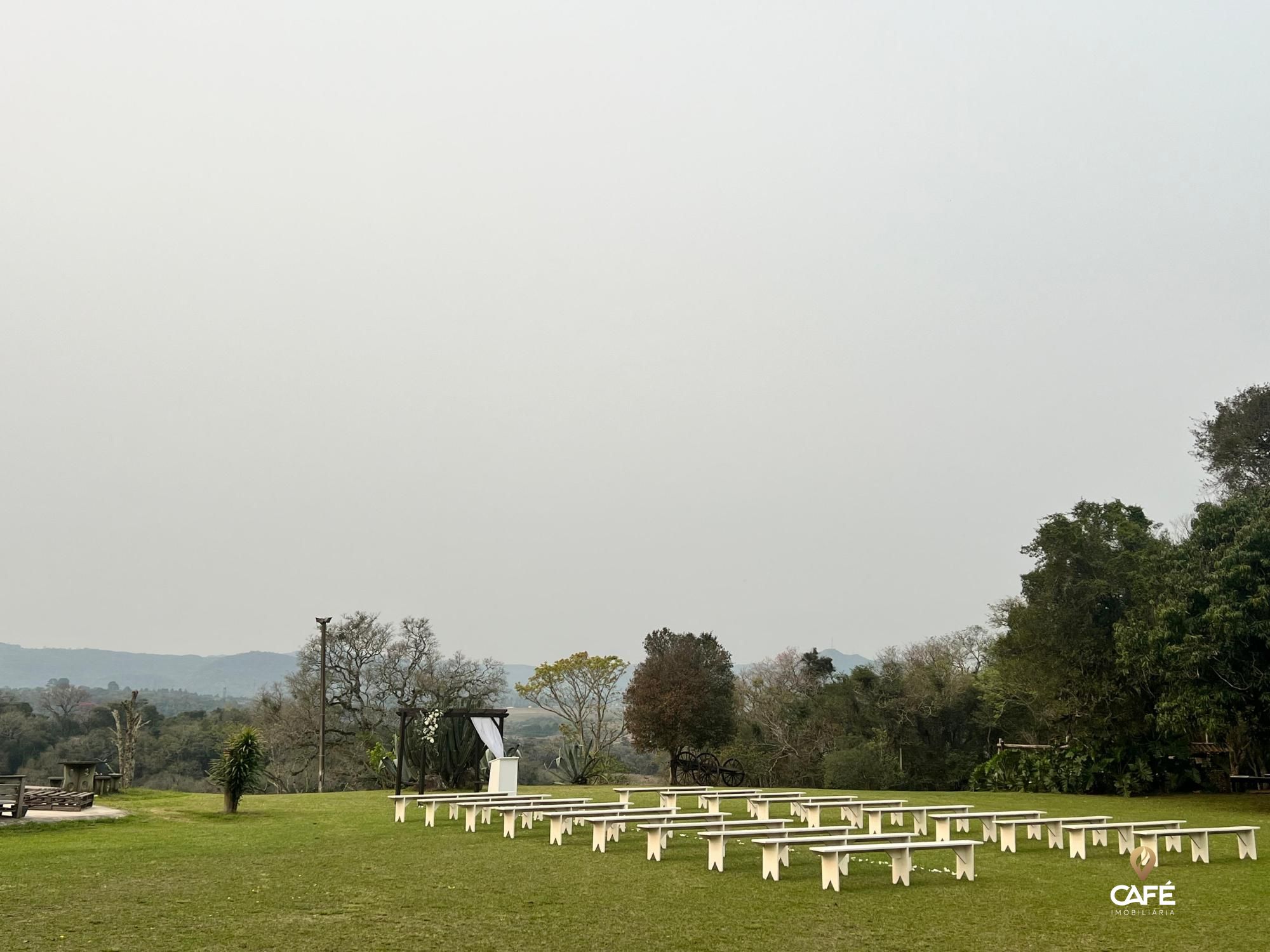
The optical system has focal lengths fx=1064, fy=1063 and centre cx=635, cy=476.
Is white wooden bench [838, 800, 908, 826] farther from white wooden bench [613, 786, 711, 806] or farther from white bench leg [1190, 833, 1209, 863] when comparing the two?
white bench leg [1190, 833, 1209, 863]

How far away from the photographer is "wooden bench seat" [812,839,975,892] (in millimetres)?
9586

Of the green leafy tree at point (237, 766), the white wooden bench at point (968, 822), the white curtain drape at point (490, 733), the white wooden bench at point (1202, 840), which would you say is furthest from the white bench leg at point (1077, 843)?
the green leafy tree at point (237, 766)

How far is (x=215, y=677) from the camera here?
185 metres

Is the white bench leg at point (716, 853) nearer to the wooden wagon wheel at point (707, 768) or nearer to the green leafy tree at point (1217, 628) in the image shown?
the green leafy tree at point (1217, 628)

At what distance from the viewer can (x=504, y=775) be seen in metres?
19.1

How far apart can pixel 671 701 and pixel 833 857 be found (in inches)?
670

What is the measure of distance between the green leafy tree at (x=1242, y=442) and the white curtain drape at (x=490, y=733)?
55.8 ft

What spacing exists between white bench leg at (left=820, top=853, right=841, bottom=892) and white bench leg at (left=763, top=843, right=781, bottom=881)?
0.54 meters

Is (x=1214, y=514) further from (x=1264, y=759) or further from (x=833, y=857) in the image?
(x=833, y=857)

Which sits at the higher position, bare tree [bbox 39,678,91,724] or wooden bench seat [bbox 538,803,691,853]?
wooden bench seat [bbox 538,803,691,853]

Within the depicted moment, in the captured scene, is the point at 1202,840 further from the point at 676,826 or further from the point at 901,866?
the point at 676,826

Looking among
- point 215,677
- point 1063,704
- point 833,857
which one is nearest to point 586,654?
point 1063,704

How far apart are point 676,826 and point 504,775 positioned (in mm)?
7957

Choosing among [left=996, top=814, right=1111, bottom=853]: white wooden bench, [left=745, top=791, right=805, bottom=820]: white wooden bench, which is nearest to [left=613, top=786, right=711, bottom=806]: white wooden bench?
[left=745, top=791, right=805, bottom=820]: white wooden bench
